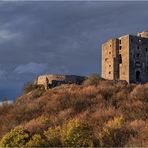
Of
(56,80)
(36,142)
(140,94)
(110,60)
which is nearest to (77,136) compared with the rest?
(36,142)

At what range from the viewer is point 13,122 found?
105ft

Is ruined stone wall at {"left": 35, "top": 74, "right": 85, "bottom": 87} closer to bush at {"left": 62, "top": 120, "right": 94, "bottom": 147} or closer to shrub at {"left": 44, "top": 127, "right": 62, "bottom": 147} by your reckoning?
shrub at {"left": 44, "top": 127, "right": 62, "bottom": 147}

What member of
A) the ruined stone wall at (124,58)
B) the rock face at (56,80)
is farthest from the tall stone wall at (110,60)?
the rock face at (56,80)

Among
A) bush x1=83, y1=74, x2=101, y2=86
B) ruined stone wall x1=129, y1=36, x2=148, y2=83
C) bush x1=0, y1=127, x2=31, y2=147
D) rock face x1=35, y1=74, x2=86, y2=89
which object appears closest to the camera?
bush x1=0, y1=127, x2=31, y2=147

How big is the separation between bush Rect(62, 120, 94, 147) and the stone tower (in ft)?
113

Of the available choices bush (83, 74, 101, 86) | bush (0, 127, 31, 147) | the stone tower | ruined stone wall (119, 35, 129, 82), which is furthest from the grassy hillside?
the stone tower

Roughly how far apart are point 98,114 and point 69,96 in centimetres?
1137

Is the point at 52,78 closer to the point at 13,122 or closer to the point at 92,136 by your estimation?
the point at 13,122

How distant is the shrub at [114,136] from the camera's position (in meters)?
20.6

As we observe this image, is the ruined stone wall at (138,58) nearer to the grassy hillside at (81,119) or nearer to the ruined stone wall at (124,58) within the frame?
the ruined stone wall at (124,58)

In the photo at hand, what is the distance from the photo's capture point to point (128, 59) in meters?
56.1

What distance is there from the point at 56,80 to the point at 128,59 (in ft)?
30.8

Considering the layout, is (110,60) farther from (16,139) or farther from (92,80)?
(16,139)

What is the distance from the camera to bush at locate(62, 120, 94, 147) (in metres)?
20.6
